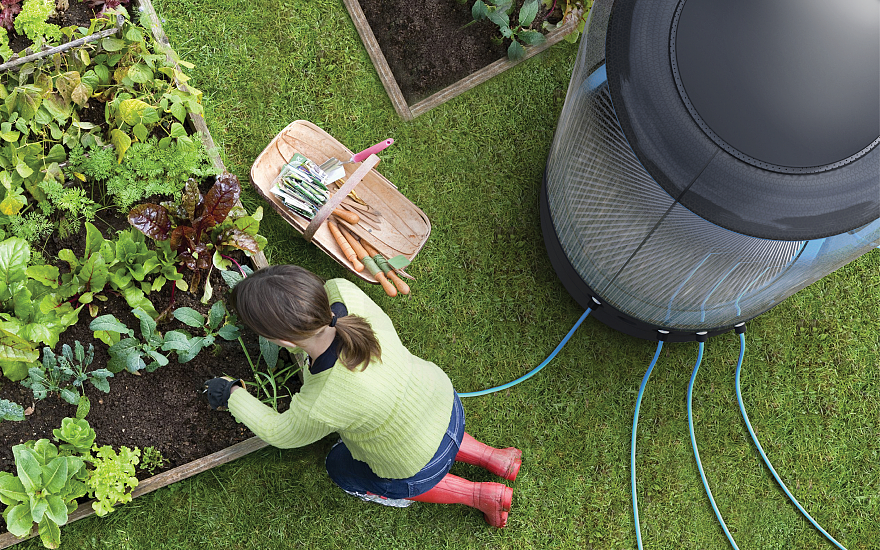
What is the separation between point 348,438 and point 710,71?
69.2 inches

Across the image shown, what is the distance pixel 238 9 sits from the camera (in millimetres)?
3412

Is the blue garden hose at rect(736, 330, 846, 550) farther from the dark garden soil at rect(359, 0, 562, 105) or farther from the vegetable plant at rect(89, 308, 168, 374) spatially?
the vegetable plant at rect(89, 308, 168, 374)

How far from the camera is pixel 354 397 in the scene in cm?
222

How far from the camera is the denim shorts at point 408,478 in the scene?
108 inches

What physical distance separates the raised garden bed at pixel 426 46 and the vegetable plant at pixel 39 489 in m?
2.25

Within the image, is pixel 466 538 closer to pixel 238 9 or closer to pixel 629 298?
pixel 629 298

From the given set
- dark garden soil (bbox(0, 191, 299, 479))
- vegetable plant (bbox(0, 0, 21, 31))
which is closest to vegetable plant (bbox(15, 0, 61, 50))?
vegetable plant (bbox(0, 0, 21, 31))

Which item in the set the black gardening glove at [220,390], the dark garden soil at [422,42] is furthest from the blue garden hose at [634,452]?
the black gardening glove at [220,390]

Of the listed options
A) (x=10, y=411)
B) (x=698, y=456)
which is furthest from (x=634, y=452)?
(x=10, y=411)

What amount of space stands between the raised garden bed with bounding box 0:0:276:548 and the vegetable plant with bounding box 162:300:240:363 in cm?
11

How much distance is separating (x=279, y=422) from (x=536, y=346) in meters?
1.45

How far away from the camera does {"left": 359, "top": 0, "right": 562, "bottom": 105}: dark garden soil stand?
11.4 feet

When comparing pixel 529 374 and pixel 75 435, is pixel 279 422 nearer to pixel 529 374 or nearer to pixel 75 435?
pixel 75 435

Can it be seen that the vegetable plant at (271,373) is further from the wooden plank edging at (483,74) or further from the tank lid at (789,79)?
the tank lid at (789,79)
